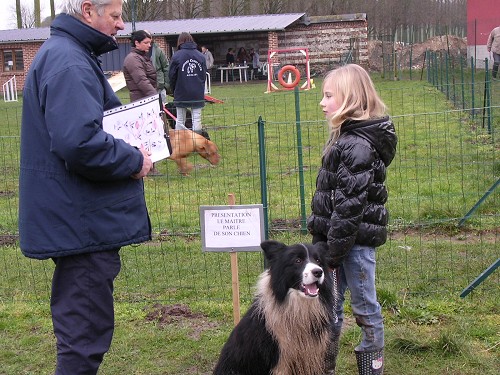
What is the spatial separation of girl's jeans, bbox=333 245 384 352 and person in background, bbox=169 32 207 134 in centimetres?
817

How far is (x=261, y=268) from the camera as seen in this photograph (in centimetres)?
633

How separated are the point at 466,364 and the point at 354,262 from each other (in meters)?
1.16

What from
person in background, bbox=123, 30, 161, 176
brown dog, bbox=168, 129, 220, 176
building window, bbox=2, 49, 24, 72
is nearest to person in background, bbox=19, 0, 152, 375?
brown dog, bbox=168, 129, 220, 176

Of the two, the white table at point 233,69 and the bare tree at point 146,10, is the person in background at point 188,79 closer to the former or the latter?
the white table at point 233,69

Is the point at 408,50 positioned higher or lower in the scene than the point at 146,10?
lower

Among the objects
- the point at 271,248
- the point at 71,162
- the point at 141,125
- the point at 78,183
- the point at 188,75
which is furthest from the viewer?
the point at 188,75

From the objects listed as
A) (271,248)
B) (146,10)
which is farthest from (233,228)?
(146,10)

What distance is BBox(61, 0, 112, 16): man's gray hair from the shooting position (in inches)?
118

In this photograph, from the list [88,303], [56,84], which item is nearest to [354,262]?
[88,303]

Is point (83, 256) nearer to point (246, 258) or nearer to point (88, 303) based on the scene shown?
point (88, 303)

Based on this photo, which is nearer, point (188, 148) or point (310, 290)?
point (310, 290)

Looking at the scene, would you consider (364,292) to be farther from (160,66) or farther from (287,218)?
(160,66)

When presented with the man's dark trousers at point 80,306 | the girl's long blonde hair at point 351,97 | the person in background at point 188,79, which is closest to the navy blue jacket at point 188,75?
the person in background at point 188,79

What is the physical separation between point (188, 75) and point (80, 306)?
30.7ft
